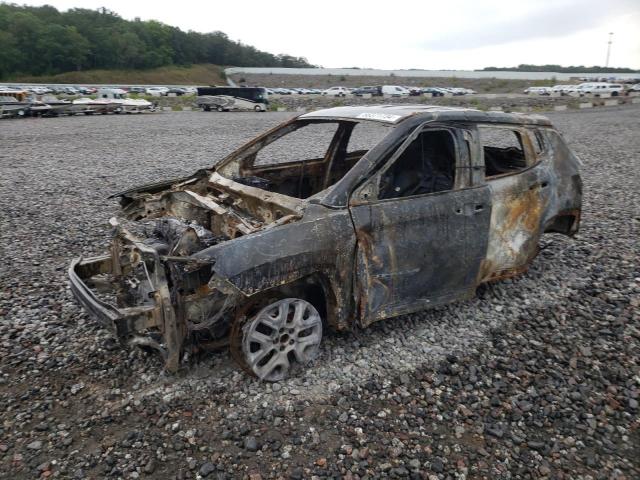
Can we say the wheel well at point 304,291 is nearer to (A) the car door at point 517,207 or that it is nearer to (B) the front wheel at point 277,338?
(B) the front wheel at point 277,338

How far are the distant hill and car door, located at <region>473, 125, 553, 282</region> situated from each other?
78.6 meters

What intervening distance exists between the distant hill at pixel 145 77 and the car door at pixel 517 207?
7858 cm

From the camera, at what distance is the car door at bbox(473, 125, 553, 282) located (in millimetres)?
4242

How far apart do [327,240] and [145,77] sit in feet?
291

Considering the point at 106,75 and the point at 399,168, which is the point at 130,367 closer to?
the point at 399,168

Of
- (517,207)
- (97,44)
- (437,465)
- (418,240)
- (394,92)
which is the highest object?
(97,44)

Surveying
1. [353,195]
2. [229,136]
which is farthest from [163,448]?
[229,136]

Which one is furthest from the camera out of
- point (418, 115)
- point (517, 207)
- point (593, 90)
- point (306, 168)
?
point (593, 90)

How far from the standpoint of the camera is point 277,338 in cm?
348

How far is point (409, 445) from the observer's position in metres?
2.94

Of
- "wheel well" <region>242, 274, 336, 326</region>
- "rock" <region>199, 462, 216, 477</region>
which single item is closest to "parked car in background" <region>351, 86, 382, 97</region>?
"wheel well" <region>242, 274, 336, 326</region>

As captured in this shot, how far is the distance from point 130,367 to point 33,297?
6.36 feet

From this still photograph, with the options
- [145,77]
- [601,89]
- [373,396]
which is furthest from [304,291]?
[145,77]

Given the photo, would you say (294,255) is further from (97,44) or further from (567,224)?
(97,44)
